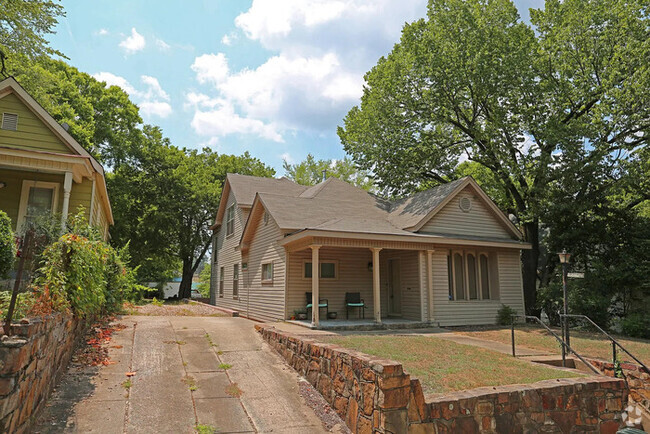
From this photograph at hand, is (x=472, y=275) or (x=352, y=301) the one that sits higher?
(x=472, y=275)

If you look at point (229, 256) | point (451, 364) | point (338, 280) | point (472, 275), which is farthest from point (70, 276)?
point (229, 256)

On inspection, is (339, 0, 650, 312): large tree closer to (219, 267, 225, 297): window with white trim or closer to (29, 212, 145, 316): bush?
(219, 267, 225, 297): window with white trim

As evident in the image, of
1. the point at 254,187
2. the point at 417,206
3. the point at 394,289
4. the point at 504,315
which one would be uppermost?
the point at 254,187

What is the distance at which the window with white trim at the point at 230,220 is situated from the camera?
783 inches

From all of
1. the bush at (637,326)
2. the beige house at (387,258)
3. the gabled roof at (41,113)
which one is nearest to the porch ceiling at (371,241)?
the beige house at (387,258)

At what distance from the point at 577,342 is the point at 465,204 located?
615cm

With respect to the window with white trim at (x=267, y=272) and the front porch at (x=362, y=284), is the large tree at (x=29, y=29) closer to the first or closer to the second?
the window with white trim at (x=267, y=272)

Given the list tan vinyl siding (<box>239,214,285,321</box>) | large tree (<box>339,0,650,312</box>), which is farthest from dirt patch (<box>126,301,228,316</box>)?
large tree (<box>339,0,650,312</box>)

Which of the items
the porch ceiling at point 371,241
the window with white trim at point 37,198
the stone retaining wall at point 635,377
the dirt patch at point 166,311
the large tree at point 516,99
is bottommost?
the stone retaining wall at point 635,377

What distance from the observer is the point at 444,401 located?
189 inches

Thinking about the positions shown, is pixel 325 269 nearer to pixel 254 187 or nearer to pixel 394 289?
pixel 394 289

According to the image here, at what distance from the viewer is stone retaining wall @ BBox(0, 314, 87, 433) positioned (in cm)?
324

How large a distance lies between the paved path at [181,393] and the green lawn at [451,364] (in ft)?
5.48

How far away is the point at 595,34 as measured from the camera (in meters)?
15.6
